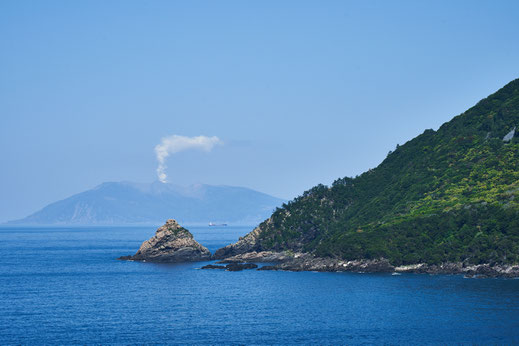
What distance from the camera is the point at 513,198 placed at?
537ft

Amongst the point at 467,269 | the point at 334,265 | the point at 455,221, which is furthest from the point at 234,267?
the point at 467,269

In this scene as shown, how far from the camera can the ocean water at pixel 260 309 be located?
92.4 metres

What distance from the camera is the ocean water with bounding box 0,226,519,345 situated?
92375 millimetres

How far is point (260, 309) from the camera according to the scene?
11512 cm

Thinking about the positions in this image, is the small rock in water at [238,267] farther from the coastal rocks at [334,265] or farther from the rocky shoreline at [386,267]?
the coastal rocks at [334,265]

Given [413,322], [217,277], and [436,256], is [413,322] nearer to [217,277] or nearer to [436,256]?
[436,256]

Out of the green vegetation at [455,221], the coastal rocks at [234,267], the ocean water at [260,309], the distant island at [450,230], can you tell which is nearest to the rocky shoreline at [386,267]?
the distant island at [450,230]

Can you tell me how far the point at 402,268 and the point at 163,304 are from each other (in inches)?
2657

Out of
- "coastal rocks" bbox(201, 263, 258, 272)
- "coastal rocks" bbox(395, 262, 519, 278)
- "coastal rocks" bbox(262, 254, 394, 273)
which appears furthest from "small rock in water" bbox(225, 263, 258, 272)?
"coastal rocks" bbox(395, 262, 519, 278)

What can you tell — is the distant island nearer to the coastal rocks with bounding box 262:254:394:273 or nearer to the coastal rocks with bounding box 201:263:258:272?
the coastal rocks with bounding box 262:254:394:273

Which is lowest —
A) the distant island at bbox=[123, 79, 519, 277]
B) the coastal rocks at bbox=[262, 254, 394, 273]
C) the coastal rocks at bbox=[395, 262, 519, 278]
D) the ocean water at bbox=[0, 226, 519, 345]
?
the ocean water at bbox=[0, 226, 519, 345]

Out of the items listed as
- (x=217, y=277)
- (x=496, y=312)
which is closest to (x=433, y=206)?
(x=217, y=277)

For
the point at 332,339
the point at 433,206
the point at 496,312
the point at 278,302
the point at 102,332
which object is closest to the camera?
the point at 332,339

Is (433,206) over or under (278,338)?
over
